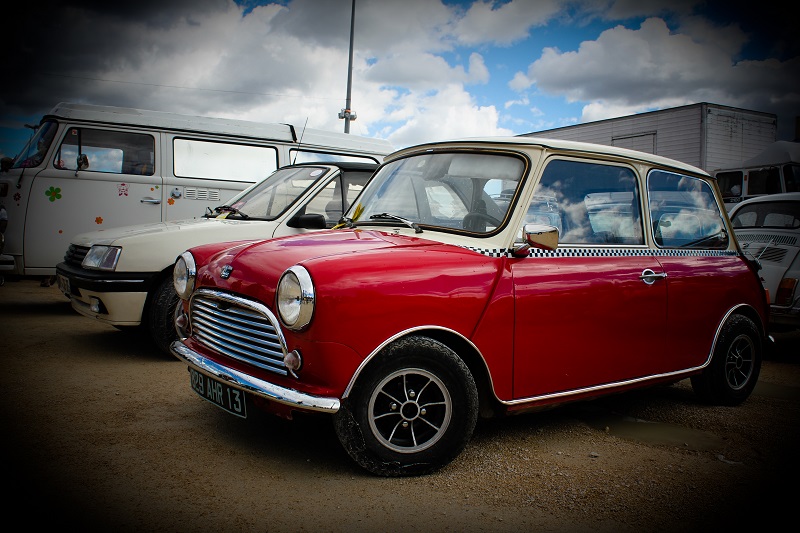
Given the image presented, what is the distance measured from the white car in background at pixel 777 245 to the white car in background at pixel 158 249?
4506mm

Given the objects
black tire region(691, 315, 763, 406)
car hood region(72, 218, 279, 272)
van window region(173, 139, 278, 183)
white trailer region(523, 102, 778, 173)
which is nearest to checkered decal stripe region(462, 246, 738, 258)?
black tire region(691, 315, 763, 406)

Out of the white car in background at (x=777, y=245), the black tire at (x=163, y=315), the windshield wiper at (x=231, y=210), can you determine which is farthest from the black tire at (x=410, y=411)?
the white car in background at (x=777, y=245)

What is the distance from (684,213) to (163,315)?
4291 mm

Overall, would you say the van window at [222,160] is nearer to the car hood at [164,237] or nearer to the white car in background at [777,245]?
the car hood at [164,237]

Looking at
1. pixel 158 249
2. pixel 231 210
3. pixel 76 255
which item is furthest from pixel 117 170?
pixel 158 249

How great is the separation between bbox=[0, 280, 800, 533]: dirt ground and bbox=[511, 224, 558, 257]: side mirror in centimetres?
117

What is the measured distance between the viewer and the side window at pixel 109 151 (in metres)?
7.54

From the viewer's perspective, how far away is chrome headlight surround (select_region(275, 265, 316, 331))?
2.69 meters

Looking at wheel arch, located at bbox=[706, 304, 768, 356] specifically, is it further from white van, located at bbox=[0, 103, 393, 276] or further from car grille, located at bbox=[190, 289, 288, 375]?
white van, located at bbox=[0, 103, 393, 276]

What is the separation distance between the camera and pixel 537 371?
329cm

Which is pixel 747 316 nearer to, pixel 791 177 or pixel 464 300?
pixel 464 300

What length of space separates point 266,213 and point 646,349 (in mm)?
3754

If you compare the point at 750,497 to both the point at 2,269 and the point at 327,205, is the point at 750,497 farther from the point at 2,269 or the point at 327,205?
the point at 2,269

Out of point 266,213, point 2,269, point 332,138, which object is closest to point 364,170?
point 266,213
